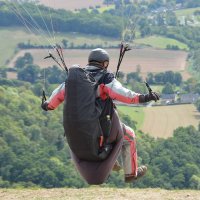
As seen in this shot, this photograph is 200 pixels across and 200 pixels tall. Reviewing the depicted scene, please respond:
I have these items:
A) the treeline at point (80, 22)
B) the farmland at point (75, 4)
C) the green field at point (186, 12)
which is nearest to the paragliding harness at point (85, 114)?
the farmland at point (75, 4)

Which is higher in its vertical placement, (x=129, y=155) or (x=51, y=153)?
(x=129, y=155)

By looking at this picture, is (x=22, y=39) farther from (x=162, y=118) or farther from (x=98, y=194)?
(x=98, y=194)

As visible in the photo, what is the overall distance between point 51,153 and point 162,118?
11.1 meters

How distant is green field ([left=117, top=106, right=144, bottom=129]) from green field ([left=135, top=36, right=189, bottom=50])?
77.6ft

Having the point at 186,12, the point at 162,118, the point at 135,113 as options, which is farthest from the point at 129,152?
the point at 186,12

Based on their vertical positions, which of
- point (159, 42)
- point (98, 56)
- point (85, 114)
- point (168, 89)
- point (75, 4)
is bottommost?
point (168, 89)

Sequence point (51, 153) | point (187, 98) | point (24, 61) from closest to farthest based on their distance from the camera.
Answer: point (51, 153) → point (187, 98) → point (24, 61)

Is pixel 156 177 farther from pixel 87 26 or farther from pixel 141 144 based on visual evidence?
pixel 87 26

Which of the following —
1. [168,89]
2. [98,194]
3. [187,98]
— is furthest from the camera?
[187,98]

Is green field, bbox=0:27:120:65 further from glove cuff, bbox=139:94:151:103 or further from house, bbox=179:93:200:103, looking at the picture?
glove cuff, bbox=139:94:151:103

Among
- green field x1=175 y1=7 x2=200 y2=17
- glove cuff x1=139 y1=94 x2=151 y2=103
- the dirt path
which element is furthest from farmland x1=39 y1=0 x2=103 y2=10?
glove cuff x1=139 y1=94 x2=151 y2=103

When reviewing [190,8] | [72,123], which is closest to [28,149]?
[72,123]

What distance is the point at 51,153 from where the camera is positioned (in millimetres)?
48969

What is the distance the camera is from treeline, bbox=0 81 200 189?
35.5 metres
